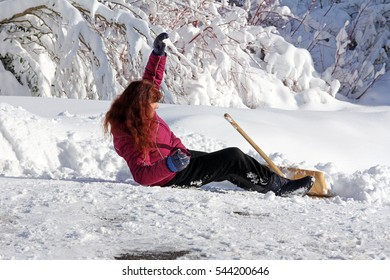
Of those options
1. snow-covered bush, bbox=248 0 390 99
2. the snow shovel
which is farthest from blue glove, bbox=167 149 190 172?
snow-covered bush, bbox=248 0 390 99

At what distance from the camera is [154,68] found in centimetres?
461

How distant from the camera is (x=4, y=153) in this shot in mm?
4699

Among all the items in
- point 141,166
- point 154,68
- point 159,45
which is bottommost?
point 141,166

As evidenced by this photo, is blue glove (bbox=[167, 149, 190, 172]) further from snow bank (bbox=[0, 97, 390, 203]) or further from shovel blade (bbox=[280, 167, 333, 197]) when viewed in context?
shovel blade (bbox=[280, 167, 333, 197])

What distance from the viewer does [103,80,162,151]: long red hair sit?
13.4 ft

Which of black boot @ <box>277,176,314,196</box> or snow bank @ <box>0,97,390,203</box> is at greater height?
black boot @ <box>277,176,314,196</box>

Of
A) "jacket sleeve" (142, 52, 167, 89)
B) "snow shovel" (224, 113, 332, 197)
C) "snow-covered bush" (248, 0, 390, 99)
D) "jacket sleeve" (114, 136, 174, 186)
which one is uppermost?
"jacket sleeve" (142, 52, 167, 89)

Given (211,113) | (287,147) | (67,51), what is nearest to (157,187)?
(287,147)

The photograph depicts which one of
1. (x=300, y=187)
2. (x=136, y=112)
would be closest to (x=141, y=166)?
(x=136, y=112)

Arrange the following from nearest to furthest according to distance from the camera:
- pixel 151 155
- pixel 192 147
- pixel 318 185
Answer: pixel 151 155
pixel 318 185
pixel 192 147

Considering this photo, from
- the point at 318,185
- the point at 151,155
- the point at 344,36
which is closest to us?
the point at 151,155

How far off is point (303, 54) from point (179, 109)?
12.5 ft

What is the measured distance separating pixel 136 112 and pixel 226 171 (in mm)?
650

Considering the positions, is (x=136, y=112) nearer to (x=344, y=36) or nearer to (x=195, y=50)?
(x=195, y=50)
